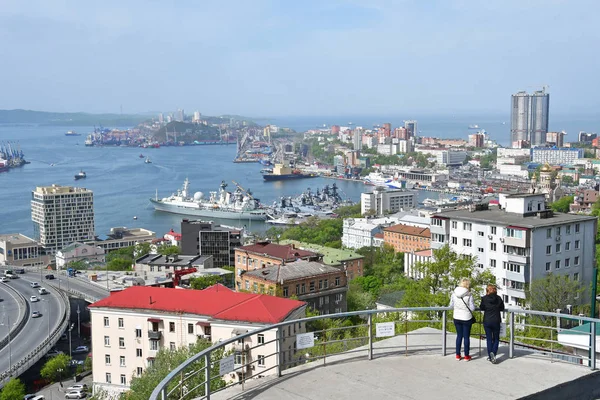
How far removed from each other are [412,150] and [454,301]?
52.5m

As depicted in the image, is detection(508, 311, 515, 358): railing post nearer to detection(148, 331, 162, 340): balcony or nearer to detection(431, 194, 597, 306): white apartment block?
detection(148, 331, 162, 340): balcony

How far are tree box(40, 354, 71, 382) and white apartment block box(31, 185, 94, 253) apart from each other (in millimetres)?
13869

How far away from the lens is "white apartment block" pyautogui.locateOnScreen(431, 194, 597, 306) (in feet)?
26.0

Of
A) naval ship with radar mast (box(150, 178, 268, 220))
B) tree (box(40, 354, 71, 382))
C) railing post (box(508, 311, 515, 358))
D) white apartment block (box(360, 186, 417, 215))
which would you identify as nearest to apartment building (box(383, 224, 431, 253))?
white apartment block (box(360, 186, 417, 215))

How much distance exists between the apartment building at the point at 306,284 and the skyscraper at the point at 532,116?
50078 mm

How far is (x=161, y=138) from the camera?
75.9 metres

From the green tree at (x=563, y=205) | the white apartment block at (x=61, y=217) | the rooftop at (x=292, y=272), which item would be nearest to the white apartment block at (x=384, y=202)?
the green tree at (x=563, y=205)

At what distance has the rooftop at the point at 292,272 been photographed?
866 cm

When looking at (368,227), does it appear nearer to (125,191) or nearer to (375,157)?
(125,191)

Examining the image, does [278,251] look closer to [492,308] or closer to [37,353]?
[37,353]

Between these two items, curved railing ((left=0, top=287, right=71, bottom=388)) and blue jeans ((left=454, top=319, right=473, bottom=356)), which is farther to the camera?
curved railing ((left=0, top=287, right=71, bottom=388))

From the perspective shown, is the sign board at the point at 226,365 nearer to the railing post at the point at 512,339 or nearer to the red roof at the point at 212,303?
the railing post at the point at 512,339

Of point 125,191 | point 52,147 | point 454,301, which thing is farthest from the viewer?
point 52,147

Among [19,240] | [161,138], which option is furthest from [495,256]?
[161,138]
